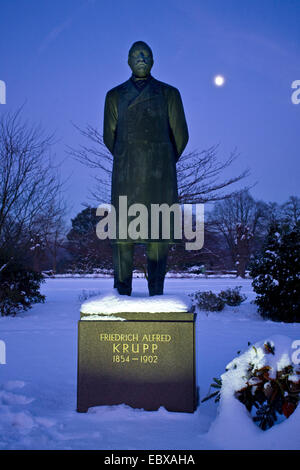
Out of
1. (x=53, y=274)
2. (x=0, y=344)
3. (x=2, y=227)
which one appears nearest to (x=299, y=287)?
(x=0, y=344)

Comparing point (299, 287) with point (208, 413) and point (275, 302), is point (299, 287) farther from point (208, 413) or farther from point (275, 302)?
point (208, 413)

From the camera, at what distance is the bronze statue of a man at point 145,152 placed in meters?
3.74

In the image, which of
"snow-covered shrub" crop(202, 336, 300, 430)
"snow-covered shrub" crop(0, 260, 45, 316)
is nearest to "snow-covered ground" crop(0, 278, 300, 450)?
"snow-covered shrub" crop(202, 336, 300, 430)

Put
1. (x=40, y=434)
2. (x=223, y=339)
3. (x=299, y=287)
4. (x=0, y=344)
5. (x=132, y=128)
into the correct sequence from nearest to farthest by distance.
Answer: (x=40, y=434), (x=132, y=128), (x=0, y=344), (x=223, y=339), (x=299, y=287)

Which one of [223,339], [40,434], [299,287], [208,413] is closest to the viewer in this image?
[40,434]

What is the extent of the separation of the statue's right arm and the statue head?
0.34 meters

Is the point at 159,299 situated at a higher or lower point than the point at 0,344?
higher

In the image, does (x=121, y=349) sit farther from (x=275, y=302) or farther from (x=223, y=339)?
(x=275, y=302)

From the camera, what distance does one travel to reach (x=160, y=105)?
3850 mm

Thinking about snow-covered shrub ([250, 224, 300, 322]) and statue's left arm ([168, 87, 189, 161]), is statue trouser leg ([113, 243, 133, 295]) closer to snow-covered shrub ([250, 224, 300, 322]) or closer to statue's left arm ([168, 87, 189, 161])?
statue's left arm ([168, 87, 189, 161])

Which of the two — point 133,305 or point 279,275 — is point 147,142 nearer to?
point 133,305

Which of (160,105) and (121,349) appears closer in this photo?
(121,349)

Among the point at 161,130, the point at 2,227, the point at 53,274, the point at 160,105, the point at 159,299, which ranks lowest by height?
the point at 53,274

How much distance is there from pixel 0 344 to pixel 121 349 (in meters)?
3.67
